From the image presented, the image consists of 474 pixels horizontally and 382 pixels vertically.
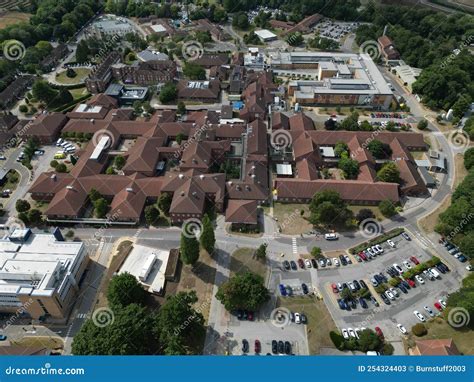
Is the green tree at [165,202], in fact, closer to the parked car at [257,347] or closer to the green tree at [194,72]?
the parked car at [257,347]

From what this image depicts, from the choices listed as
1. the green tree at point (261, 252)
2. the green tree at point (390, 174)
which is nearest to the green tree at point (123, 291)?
the green tree at point (261, 252)

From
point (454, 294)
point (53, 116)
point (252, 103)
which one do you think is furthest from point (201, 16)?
point (454, 294)

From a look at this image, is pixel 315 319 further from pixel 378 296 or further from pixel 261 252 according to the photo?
pixel 261 252

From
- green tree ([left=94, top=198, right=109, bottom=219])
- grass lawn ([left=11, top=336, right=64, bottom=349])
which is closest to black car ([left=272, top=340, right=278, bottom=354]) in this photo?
grass lawn ([left=11, top=336, right=64, bottom=349])

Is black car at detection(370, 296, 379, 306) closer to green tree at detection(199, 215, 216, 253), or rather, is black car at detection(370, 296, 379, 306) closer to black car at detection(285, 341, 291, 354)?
black car at detection(285, 341, 291, 354)

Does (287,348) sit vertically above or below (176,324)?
below

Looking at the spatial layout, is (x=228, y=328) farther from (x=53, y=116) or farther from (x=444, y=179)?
(x=53, y=116)

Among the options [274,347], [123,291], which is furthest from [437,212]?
[123,291]
